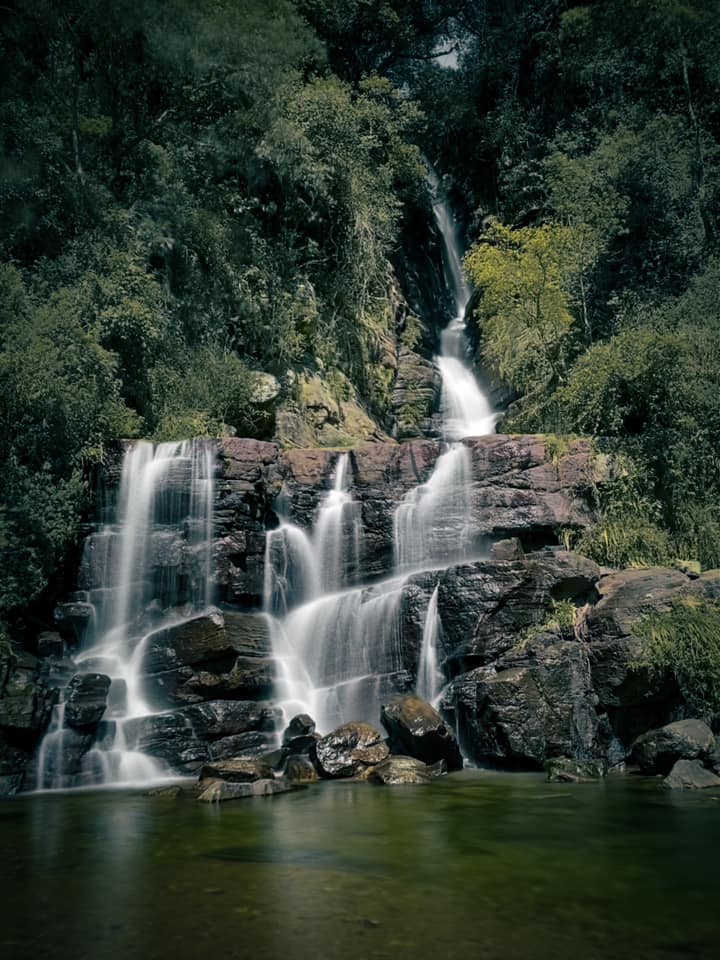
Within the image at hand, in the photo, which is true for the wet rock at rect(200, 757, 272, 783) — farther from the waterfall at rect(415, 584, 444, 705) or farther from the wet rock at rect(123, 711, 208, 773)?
the waterfall at rect(415, 584, 444, 705)

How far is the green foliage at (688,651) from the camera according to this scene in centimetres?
1231

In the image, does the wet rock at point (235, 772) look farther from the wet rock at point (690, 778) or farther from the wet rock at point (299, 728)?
the wet rock at point (690, 778)

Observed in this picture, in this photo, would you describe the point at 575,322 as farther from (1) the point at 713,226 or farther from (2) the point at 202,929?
(2) the point at 202,929

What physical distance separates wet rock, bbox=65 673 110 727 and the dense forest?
2.89 m

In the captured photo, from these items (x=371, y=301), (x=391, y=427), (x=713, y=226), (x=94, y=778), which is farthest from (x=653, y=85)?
(x=94, y=778)

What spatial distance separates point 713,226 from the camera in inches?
930

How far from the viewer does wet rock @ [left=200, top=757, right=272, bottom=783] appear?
11.3 m

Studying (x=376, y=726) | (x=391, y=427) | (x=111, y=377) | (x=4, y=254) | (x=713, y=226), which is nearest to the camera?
(x=376, y=726)

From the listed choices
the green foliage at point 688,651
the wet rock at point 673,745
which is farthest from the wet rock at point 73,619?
the wet rock at point 673,745

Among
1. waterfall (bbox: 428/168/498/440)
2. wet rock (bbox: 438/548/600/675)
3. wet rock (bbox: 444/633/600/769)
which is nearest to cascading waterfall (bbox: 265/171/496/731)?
wet rock (bbox: 438/548/600/675)

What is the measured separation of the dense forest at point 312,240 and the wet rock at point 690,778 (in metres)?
6.08

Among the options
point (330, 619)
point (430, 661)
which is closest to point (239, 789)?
point (430, 661)

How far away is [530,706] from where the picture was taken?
12742 mm

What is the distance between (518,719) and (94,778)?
21.8ft
